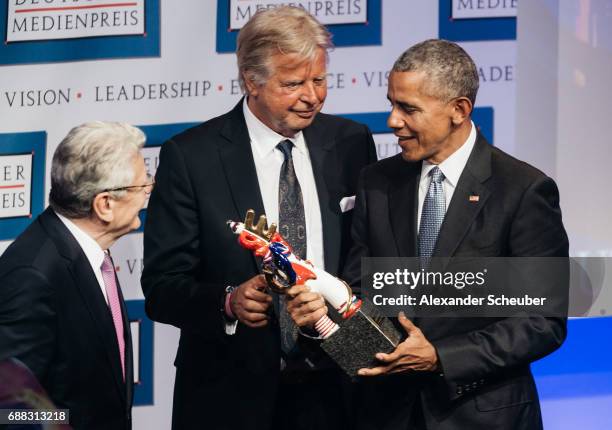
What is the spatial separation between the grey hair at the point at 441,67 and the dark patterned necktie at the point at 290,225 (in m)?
0.57

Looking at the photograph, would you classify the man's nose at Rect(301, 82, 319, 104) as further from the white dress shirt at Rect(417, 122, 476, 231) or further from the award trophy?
the award trophy

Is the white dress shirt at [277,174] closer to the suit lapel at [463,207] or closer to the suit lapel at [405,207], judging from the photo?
the suit lapel at [405,207]

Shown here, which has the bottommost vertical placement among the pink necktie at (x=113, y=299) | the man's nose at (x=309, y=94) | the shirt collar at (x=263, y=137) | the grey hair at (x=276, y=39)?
the pink necktie at (x=113, y=299)

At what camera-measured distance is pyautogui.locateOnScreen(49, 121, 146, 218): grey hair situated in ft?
9.18

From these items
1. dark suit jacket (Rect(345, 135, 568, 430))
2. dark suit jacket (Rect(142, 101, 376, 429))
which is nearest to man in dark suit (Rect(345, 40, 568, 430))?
dark suit jacket (Rect(345, 135, 568, 430))

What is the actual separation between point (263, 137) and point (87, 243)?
782 millimetres

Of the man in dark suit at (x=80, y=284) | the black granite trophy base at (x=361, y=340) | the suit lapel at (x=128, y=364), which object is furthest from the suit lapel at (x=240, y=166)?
the black granite trophy base at (x=361, y=340)

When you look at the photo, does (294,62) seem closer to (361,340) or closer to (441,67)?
(441,67)

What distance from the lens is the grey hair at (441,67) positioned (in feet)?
9.57

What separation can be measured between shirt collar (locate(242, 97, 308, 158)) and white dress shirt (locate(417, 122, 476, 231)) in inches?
21.6

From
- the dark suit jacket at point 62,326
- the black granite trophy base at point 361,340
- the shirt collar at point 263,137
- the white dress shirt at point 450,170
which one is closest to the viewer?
the dark suit jacket at point 62,326

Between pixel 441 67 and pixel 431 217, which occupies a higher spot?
pixel 441 67

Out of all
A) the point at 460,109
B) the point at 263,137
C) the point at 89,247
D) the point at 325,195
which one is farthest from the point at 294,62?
the point at 89,247

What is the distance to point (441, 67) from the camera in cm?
292
